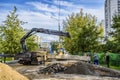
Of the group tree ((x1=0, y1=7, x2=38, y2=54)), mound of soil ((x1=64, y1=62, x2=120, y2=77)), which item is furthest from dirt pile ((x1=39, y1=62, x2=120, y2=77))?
tree ((x1=0, y1=7, x2=38, y2=54))

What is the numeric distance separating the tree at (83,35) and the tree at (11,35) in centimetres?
1047

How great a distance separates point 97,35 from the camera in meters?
59.5

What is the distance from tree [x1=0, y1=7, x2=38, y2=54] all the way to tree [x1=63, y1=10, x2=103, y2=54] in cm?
1047

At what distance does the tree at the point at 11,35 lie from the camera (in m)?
49.0

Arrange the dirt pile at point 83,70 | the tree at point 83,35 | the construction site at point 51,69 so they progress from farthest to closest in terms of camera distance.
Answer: the tree at point 83,35, the dirt pile at point 83,70, the construction site at point 51,69

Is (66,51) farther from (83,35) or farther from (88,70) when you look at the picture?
(88,70)

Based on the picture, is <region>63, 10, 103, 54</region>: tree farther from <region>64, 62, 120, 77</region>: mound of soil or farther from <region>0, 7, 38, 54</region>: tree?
<region>64, 62, 120, 77</region>: mound of soil

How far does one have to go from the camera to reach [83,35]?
5822 centimetres

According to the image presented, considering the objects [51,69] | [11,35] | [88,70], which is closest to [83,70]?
[88,70]

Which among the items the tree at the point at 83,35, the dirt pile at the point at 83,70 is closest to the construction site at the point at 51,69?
the dirt pile at the point at 83,70

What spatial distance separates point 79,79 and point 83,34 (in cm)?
3677

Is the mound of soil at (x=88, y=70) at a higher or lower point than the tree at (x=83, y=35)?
lower

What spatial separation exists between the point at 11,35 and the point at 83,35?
14718 mm

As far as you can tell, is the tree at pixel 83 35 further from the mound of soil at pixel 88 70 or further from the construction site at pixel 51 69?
the mound of soil at pixel 88 70
